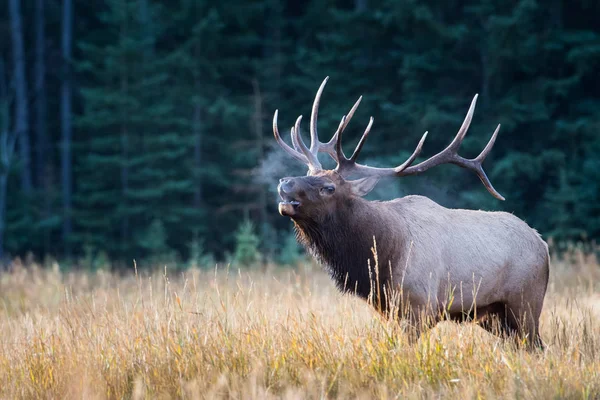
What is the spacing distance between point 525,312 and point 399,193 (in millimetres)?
11386

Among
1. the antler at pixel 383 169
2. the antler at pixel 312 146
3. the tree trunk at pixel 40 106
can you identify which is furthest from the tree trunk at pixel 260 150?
the antler at pixel 383 169

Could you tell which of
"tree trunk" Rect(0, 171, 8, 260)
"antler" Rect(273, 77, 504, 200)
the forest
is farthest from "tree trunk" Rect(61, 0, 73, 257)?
"antler" Rect(273, 77, 504, 200)

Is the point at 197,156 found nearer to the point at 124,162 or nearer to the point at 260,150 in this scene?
the point at 124,162

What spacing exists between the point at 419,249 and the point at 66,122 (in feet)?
69.8

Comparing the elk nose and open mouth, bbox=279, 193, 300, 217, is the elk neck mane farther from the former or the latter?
the elk nose

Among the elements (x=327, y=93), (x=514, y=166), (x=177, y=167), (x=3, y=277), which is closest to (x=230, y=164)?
(x=177, y=167)

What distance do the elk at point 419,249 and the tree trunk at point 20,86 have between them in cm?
2056

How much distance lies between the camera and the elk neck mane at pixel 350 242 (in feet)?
19.5

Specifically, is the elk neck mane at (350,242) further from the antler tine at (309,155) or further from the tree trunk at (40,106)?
the tree trunk at (40,106)

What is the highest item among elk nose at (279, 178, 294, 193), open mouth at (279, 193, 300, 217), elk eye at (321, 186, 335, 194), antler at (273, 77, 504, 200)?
antler at (273, 77, 504, 200)

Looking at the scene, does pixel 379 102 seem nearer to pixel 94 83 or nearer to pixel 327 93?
pixel 327 93

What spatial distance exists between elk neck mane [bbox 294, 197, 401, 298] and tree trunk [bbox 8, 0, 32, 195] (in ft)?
67.4

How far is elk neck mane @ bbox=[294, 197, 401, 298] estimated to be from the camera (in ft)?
19.5

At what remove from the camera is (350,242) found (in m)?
6.03
